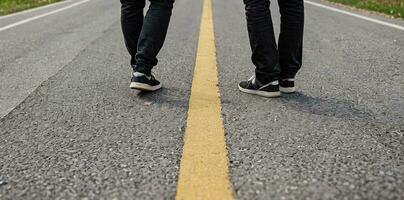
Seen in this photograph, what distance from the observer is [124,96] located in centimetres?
250

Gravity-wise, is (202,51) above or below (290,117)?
below

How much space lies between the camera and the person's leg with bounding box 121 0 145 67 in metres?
2.55

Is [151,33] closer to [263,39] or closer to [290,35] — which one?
[263,39]

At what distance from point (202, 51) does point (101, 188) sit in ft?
8.87

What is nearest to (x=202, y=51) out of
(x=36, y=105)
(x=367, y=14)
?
(x=36, y=105)

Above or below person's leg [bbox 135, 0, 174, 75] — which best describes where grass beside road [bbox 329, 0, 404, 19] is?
below

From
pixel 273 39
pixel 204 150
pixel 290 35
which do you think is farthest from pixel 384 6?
pixel 204 150

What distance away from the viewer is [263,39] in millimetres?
2381

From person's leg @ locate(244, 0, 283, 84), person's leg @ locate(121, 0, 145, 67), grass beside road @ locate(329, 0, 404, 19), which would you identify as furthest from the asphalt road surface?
grass beside road @ locate(329, 0, 404, 19)

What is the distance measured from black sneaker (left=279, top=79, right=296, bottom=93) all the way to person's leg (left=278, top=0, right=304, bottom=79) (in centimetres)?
2

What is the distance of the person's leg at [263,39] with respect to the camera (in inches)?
92.7

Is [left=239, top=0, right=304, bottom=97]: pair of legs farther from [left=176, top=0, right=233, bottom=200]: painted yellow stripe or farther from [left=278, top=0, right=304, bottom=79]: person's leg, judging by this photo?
[left=176, top=0, right=233, bottom=200]: painted yellow stripe

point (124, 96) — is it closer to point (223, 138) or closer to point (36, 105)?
point (36, 105)

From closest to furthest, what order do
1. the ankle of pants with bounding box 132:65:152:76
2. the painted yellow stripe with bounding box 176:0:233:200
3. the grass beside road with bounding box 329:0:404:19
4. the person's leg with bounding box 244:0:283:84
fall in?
the painted yellow stripe with bounding box 176:0:233:200, the person's leg with bounding box 244:0:283:84, the ankle of pants with bounding box 132:65:152:76, the grass beside road with bounding box 329:0:404:19
